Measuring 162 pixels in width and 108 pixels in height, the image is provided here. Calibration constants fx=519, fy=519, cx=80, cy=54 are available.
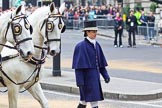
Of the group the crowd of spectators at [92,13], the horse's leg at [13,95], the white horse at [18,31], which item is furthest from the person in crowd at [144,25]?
the white horse at [18,31]

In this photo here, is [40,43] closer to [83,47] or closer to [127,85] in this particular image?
[83,47]

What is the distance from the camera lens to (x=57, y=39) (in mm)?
8398

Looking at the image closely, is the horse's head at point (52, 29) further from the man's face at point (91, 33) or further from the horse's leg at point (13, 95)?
the horse's leg at point (13, 95)

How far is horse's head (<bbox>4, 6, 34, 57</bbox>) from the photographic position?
6.75 m

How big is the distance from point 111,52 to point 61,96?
11.5 m

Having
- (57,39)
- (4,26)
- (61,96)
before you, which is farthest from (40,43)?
(61,96)

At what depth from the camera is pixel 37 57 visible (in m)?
8.17

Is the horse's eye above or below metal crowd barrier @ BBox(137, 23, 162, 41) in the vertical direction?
above

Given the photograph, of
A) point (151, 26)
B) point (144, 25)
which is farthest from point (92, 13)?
point (151, 26)

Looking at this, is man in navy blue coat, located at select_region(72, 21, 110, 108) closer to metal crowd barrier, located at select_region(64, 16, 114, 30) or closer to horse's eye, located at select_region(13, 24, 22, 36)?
horse's eye, located at select_region(13, 24, 22, 36)

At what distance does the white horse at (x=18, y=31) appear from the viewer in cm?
675

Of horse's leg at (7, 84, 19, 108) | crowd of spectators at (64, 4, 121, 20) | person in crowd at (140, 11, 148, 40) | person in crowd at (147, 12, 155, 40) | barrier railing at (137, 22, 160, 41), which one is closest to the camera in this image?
horse's leg at (7, 84, 19, 108)

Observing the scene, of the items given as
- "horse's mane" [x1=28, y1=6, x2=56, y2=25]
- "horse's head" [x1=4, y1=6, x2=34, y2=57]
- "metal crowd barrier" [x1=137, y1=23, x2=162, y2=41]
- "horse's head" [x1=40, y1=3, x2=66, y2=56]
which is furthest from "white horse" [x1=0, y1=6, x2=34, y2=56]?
"metal crowd barrier" [x1=137, y1=23, x2=162, y2=41]

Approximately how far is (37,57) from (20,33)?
57.5 inches
